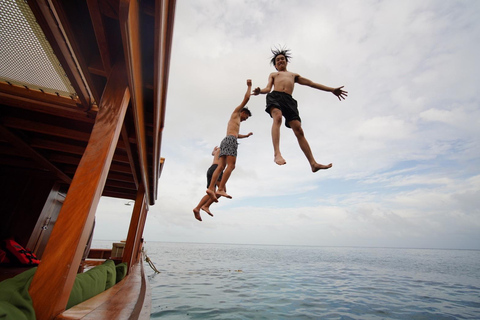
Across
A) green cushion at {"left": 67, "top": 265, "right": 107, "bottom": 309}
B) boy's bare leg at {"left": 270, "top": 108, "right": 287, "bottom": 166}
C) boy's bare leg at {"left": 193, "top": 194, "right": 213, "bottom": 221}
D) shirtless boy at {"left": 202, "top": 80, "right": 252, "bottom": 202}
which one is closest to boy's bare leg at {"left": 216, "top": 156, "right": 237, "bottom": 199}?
shirtless boy at {"left": 202, "top": 80, "right": 252, "bottom": 202}

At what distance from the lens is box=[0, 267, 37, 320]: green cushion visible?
0.89 meters

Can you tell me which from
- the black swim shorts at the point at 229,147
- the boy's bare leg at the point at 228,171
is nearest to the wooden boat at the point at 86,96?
the black swim shorts at the point at 229,147

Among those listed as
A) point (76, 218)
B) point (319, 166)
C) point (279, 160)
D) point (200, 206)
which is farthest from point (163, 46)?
point (200, 206)

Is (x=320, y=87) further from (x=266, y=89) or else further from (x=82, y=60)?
(x=82, y=60)

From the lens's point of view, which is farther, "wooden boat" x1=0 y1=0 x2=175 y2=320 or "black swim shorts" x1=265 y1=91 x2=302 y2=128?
"black swim shorts" x1=265 y1=91 x2=302 y2=128

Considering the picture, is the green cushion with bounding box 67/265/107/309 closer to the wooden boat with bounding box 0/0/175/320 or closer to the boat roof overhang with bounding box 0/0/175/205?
the wooden boat with bounding box 0/0/175/320

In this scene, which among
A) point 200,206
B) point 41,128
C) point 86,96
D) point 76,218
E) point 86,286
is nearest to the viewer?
point 76,218

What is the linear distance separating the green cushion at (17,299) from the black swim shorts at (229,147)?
10.0 feet

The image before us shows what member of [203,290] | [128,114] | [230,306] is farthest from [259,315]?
[128,114]

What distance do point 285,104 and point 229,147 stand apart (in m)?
1.40

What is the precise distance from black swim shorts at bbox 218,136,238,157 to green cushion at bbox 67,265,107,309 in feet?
8.17

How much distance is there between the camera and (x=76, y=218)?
143 centimetres

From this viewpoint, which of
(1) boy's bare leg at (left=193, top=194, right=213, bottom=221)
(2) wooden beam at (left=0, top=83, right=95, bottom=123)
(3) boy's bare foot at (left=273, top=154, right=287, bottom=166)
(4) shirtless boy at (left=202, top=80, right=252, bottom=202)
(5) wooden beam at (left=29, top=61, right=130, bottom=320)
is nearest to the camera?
(5) wooden beam at (left=29, top=61, right=130, bottom=320)

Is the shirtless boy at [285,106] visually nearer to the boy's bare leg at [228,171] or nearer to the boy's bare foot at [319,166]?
the boy's bare foot at [319,166]
